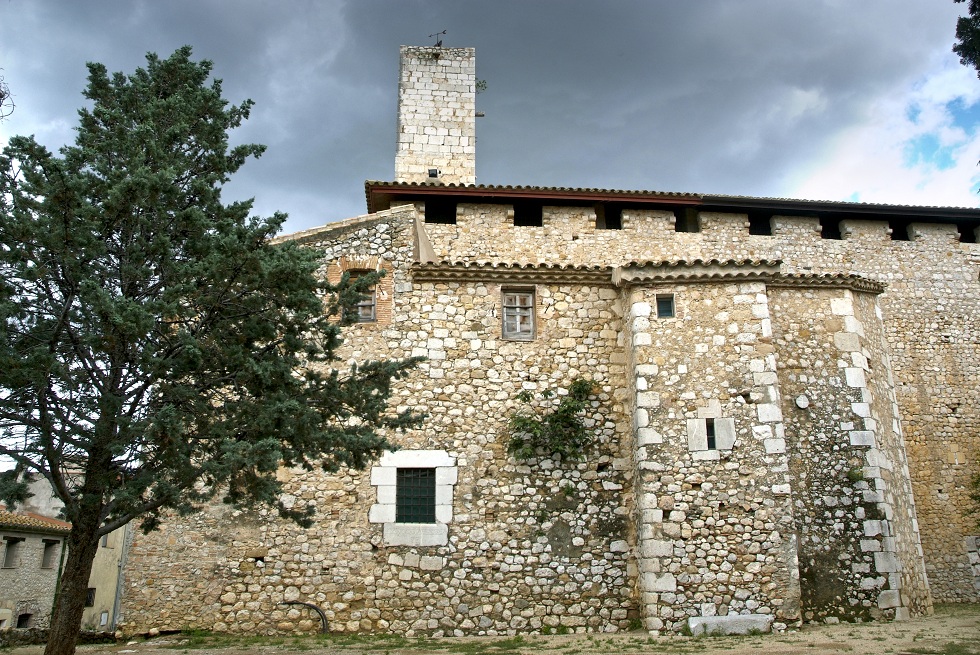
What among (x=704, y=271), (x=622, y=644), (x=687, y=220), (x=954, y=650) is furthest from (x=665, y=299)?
(x=687, y=220)

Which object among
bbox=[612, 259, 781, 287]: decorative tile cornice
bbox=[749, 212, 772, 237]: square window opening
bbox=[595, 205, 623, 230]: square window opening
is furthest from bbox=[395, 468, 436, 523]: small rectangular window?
bbox=[749, 212, 772, 237]: square window opening

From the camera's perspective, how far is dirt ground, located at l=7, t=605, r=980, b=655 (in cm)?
Result: 923

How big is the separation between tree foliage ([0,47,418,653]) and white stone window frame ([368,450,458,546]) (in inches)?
108

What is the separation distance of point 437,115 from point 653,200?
8.32 metres

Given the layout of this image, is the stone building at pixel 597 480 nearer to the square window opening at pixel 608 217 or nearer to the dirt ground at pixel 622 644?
the dirt ground at pixel 622 644

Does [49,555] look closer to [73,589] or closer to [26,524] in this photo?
[26,524]

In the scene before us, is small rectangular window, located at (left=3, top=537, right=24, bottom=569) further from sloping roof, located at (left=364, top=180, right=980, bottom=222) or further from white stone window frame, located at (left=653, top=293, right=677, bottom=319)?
white stone window frame, located at (left=653, top=293, right=677, bottom=319)

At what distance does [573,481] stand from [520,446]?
1014 millimetres

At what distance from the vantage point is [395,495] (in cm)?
1212

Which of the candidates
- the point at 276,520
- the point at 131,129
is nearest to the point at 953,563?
the point at 276,520

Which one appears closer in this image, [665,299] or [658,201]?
[665,299]

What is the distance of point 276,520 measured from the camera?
12.1 metres

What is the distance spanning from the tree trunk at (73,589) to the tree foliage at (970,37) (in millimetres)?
12275

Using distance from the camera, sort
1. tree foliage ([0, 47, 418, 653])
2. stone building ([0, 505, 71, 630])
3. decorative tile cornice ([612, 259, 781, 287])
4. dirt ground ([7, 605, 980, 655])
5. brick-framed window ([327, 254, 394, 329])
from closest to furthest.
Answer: tree foliage ([0, 47, 418, 653]), dirt ground ([7, 605, 980, 655]), decorative tile cornice ([612, 259, 781, 287]), brick-framed window ([327, 254, 394, 329]), stone building ([0, 505, 71, 630])
